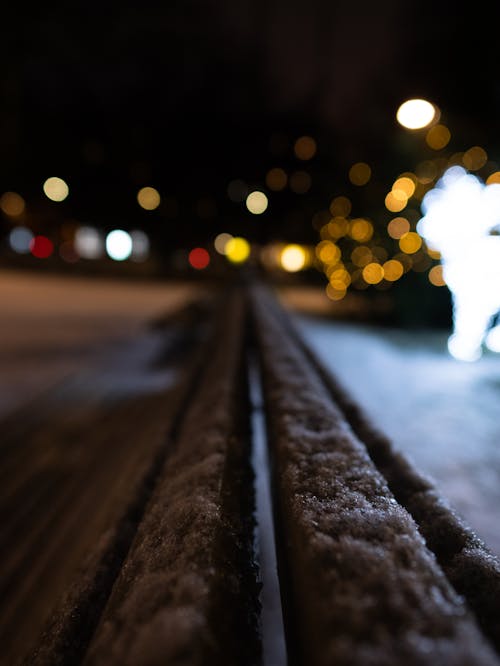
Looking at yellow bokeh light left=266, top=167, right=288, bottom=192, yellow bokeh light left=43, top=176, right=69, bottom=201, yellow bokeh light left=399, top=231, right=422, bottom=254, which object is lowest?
yellow bokeh light left=399, top=231, right=422, bottom=254

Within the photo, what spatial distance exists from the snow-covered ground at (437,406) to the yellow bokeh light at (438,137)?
4.23m

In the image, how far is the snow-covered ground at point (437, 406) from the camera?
3156 mm

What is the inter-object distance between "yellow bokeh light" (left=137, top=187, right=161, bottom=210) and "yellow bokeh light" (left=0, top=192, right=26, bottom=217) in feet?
24.4

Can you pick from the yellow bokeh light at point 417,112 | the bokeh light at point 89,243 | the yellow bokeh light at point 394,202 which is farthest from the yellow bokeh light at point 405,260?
the bokeh light at point 89,243

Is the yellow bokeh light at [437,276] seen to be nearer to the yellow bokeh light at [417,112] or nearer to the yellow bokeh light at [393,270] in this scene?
the yellow bokeh light at [393,270]

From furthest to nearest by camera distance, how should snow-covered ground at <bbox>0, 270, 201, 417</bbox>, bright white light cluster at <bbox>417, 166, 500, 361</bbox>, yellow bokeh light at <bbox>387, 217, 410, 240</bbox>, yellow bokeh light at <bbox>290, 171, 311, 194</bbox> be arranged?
yellow bokeh light at <bbox>290, 171, 311, 194</bbox> < yellow bokeh light at <bbox>387, 217, 410, 240</bbox> < bright white light cluster at <bbox>417, 166, 500, 361</bbox> < snow-covered ground at <bbox>0, 270, 201, 417</bbox>

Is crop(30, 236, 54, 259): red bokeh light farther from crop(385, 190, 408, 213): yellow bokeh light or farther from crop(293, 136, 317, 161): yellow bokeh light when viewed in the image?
crop(385, 190, 408, 213): yellow bokeh light

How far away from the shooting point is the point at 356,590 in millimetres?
839

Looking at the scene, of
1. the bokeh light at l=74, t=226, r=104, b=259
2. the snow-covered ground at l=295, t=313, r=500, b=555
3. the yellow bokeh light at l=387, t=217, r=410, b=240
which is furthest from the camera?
the bokeh light at l=74, t=226, r=104, b=259

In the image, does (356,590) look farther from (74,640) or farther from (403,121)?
(403,121)

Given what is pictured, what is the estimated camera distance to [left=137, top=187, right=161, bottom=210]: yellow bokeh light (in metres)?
27.7

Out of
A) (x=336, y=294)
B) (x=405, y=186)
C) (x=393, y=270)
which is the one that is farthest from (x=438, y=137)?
(x=336, y=294)

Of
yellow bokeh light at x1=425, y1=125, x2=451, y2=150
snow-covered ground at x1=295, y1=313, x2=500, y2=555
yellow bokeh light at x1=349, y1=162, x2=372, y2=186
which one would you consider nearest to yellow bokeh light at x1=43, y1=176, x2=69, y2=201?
yellow bokeh light at x1=349, y1=162, x2=372, y2=186

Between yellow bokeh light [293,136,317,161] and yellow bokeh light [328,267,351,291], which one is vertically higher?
yellow bokeh light [293,136,317,161]
